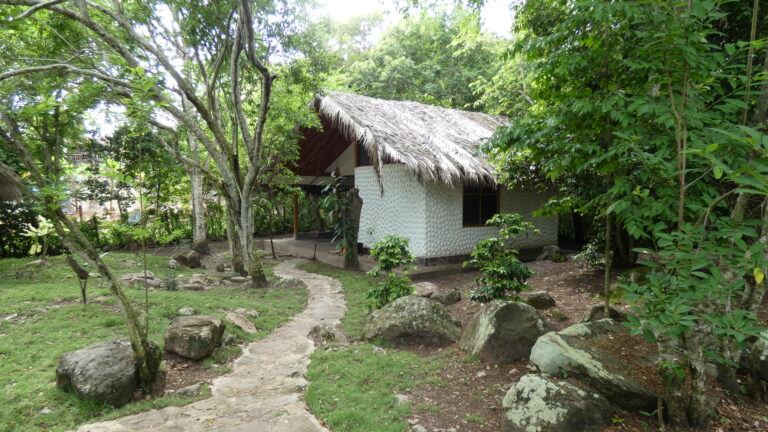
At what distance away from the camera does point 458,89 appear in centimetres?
1788

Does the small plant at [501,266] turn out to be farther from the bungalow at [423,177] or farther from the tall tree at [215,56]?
the tall tree at [215,56]

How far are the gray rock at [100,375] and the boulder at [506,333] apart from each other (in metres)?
3.44

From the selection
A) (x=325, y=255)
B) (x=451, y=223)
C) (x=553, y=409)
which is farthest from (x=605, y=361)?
(x=325, y=255)

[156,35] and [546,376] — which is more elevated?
[156,35]

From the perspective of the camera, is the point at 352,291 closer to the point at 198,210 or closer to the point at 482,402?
the point at 482,402

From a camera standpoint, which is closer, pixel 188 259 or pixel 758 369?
pixel 758 369

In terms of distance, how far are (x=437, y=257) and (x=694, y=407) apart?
6.77 m

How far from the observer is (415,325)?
15.7 ft

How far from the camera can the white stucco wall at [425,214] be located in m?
9.14

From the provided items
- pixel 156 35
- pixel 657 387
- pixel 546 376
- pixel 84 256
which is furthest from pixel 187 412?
pixel 156 35

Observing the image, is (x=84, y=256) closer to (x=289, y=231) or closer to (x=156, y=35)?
(x=156, y=35)

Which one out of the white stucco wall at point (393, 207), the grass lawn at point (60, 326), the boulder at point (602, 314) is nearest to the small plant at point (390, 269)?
the grass lawn at point (60, 326)

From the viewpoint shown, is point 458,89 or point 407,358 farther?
point 458,89

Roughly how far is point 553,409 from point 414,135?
7613 millimetres
